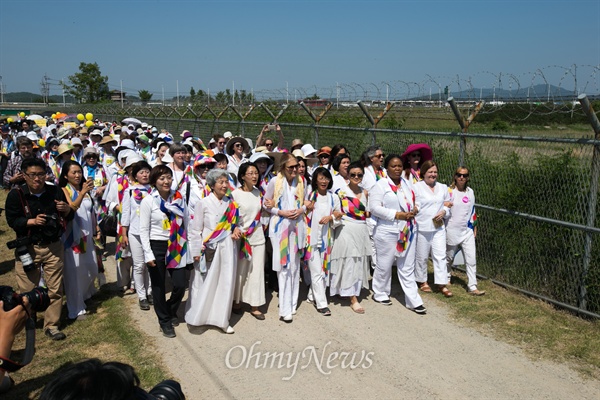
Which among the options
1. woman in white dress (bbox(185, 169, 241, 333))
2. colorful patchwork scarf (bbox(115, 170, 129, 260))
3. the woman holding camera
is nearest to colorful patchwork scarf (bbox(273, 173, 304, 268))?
woman in white dress (bbox(185, 169, 241, 333))

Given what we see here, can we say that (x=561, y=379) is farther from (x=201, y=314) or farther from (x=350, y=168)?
(x=201, y=314)

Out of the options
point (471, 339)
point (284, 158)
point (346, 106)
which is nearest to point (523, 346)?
point (471, 339)

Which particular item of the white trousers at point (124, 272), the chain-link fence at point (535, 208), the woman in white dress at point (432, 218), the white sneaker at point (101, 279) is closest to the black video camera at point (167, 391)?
the woman in white dress at point (432, 218)

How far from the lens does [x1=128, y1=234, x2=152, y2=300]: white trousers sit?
20.4 feet

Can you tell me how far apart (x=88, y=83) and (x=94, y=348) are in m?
53.3

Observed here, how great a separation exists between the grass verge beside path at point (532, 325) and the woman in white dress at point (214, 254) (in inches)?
109

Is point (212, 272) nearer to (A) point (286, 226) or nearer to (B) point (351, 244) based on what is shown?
(A) point (286, 226)

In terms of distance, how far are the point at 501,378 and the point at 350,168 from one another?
2.93m

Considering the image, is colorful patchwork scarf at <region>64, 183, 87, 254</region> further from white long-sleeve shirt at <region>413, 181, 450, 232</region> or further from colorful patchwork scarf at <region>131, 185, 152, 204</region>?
white long-sleeve shirt at <region>413, 181, 450, 232</region>

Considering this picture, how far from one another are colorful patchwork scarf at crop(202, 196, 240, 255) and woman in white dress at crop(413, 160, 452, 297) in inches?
94.2

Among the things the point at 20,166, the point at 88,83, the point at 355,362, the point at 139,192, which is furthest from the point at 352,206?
the point at 88,83

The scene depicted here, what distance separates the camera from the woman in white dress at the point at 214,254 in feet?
17.9

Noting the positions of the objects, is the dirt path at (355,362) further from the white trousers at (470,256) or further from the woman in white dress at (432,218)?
the white trousers at (470,256)

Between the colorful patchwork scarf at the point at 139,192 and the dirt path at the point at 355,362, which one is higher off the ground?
the colorful patchwork scarf at the point at 139,192
